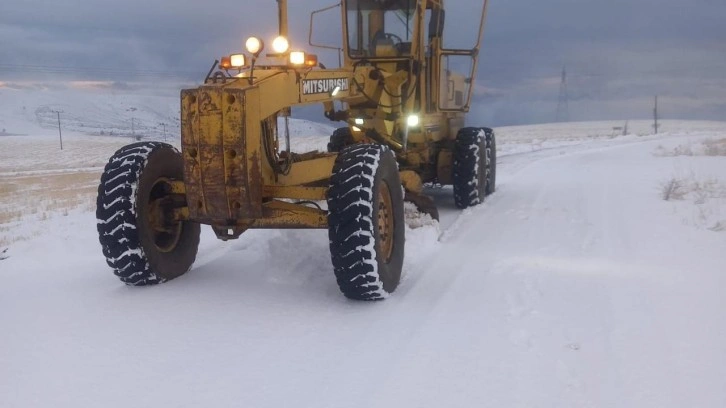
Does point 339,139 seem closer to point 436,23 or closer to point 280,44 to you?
point 436,23

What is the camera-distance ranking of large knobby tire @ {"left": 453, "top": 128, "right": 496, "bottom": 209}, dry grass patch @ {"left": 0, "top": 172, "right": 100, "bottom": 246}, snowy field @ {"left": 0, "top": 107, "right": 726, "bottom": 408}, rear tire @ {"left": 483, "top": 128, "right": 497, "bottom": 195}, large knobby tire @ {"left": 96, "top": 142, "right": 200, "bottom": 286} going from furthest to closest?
rear tire @ {"left": 483, "top": 128, "right": 497, "bottom": 195} → dry grass patch @ {"left": 0, "top": 172, "right": 100, "bottom": 246} → large knobby tire @ {"left": 453, "top": 128, "right": 496, "bottom": 209} → large knobby tire @ {"left": 96, "top": 142, "right": 200, "bottom": 286} → snowy field @ {"left": 0, "top": 107, "right": 726, "bottom": 408}

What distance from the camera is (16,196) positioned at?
1925 centimetres

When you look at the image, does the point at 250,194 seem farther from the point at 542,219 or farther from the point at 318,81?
the point at 542,219

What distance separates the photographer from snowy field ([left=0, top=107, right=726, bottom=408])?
12.0 ft

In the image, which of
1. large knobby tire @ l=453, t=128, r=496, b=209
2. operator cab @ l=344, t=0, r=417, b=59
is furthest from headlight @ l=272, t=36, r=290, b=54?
large knobby tire @ l=453, t=128, r=496, b=209

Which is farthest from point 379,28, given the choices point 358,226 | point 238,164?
point 358,226

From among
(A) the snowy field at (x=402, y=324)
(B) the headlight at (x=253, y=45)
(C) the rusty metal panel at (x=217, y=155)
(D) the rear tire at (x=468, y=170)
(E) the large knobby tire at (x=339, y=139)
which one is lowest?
(A) the snowy field at (x=402, y=324)

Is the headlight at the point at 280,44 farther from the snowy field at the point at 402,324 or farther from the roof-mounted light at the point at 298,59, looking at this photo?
the snowy field at the point at 402,324

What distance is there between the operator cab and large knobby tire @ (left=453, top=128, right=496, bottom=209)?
180 cm

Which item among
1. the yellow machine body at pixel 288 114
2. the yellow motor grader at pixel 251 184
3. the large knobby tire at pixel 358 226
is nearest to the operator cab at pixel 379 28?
the yellow machine body at pixel 288 114

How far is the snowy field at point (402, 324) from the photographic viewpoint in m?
3.67

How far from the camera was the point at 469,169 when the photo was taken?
9.80 metres

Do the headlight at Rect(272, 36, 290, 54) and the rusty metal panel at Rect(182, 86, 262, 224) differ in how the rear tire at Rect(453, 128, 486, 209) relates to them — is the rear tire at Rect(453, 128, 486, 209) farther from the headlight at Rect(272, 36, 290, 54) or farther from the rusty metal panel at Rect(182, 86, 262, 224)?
the rusty metal panel at Rect(182, 86, 262, 224)

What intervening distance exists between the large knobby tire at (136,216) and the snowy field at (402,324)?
196 millimetres
